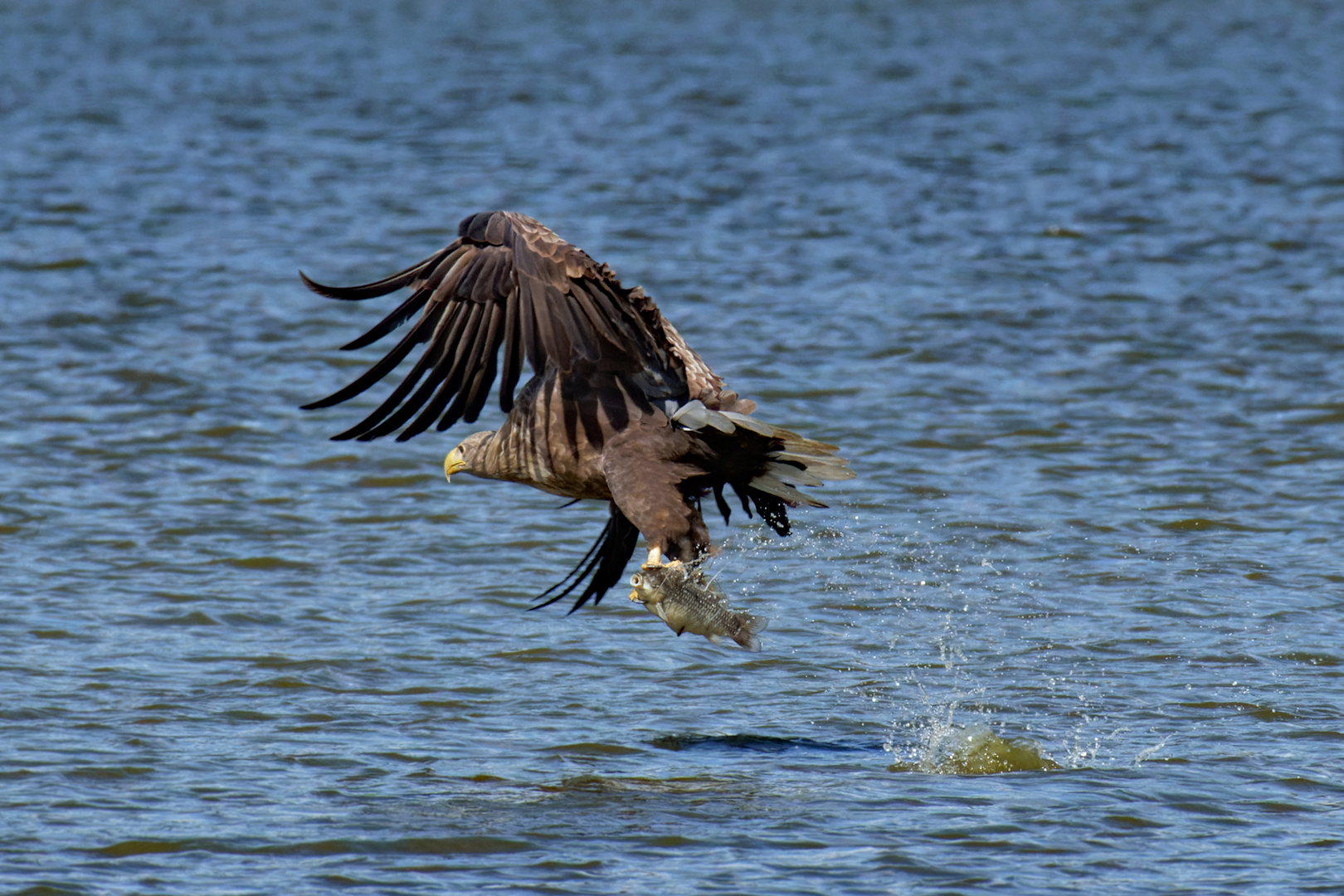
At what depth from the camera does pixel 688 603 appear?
19.3 feet

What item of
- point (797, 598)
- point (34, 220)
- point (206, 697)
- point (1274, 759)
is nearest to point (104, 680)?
point (206, 697)

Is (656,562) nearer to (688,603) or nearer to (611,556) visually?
(688,603)

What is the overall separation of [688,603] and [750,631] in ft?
0.73

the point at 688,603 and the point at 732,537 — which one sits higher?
the point at 688,603

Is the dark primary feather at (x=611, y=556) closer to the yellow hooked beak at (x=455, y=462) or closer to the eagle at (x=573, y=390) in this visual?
the eagle at (x=573, y=390)

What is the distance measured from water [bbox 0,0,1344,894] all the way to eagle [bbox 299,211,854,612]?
2.81 feet

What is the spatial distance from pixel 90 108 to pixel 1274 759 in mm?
17764

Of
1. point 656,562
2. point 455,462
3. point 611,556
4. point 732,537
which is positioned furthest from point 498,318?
point 732,537

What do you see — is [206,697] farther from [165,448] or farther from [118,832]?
[165,448]

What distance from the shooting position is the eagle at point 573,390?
5.93m

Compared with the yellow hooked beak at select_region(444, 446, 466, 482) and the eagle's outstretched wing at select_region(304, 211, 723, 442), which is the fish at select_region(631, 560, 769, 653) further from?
the yellow hooked beak at select_region(444, 446, 466, 482)

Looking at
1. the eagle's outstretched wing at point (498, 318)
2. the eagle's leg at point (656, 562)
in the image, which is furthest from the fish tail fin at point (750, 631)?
the eagle's outstretched wing at point (498, 318)

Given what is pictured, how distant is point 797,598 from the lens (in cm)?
793

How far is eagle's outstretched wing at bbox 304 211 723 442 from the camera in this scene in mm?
5898
